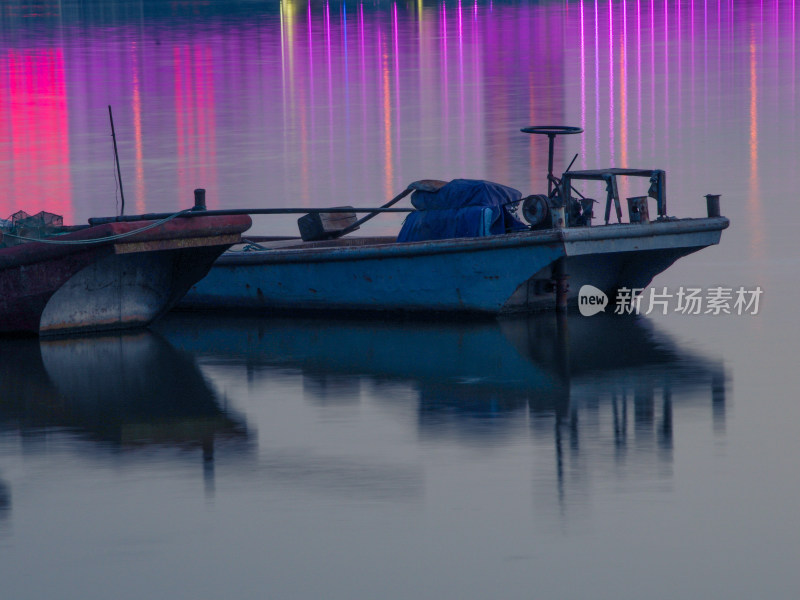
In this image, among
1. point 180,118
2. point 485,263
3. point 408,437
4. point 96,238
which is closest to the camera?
point 408,437

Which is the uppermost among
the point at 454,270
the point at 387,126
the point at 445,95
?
the point at 445,95

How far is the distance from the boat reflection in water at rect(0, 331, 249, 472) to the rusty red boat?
0.67 feet

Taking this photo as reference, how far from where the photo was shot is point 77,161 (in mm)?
27062

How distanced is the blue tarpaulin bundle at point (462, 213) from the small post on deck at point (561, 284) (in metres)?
0.65

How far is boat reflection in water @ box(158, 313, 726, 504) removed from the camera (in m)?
9.88

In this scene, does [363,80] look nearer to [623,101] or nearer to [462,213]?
[623,101]

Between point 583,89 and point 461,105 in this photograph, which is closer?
point 461,105

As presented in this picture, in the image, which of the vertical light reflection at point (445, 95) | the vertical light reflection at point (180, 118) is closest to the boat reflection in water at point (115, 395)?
the vertical light reflection at point (180, 118)

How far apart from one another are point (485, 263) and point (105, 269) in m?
3.04

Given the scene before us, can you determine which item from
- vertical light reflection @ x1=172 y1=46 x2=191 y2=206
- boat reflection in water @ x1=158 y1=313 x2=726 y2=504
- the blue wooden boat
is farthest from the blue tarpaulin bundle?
vertical light reflection @ x1=172 y1=46 x2=191 y2=206

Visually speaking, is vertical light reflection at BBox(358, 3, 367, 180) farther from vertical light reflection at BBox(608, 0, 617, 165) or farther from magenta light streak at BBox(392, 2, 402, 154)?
vertical light reflection at BBox(608, 0, 617, 165)

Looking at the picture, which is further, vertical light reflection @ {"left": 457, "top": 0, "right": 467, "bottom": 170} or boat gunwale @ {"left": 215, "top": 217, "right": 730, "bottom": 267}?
vertical light reflection @ {"left": 457, "top": 0, "right": 467, "bottom": 170}

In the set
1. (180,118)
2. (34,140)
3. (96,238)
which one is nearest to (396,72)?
(180,118)

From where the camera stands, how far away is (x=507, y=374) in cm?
1173
